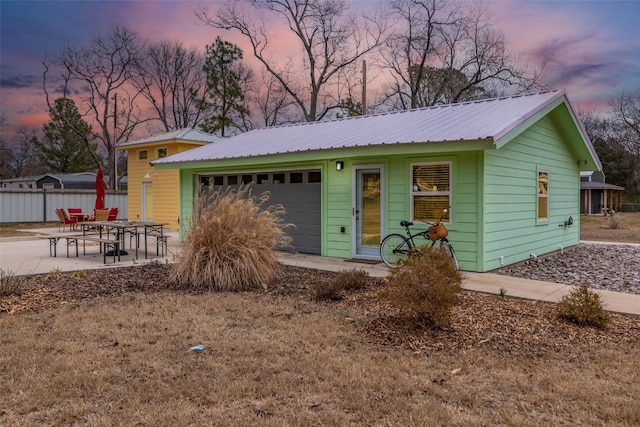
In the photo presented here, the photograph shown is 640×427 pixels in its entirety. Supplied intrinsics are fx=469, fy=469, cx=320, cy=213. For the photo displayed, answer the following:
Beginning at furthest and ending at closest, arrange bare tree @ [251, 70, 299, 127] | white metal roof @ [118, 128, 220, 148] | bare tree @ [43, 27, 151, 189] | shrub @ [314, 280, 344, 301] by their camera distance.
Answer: bare tree @ [43, 27, 151, 189] < bare tree @ [251, 70, 299, 127] < white metal roof @ [118, 128, 220, 148] < shrub @ [314, 280, 344, 301]

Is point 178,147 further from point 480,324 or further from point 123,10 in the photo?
point 480,324

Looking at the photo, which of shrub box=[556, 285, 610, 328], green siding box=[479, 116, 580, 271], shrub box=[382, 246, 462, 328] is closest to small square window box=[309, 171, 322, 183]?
green siding box=[479, 116, 580, 271]

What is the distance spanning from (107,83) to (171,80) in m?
4.06

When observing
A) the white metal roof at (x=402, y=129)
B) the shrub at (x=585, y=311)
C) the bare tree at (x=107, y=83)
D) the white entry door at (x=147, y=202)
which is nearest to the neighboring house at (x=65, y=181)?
the bare tree at (x=107, y=83)

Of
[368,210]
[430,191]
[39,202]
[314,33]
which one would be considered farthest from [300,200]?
[314,33]

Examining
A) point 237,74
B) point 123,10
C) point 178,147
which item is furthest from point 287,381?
point 237,74

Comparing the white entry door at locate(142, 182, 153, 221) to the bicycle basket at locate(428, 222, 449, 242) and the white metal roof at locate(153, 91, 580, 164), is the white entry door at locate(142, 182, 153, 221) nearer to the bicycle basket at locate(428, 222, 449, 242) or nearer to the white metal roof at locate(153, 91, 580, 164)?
the white metal roof at locate(153, 91, 580, 164)

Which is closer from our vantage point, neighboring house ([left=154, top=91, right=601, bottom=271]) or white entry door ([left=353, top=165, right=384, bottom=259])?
neighboring house ([left=154, top=91, right=601, bottom=271])

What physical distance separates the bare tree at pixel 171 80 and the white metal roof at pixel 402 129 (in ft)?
63.9

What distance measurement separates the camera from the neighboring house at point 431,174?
7.84 metres

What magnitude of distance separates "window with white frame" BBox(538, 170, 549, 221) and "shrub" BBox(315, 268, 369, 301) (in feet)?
Answer: 17.9

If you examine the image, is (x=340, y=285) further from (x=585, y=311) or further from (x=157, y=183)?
(x=157, y=183)

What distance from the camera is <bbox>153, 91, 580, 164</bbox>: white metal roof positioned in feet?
25.6

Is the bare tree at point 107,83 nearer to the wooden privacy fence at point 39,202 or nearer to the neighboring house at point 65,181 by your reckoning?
the neighboring house at point 65,181
